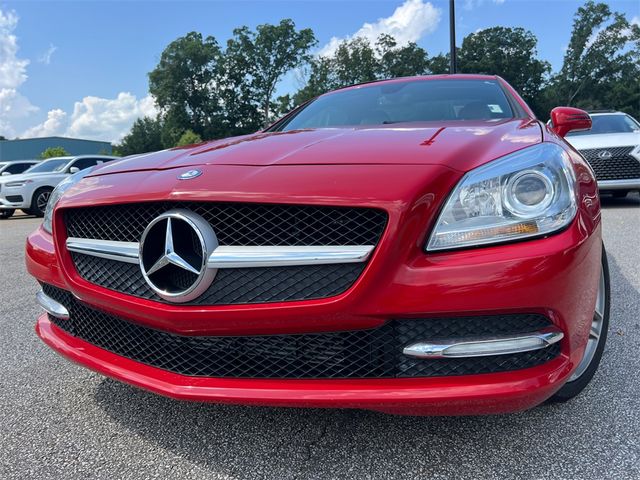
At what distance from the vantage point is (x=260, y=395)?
134cm

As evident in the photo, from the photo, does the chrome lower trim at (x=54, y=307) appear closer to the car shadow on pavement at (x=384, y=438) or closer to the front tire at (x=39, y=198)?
the car shadow on pavement at (x=384, y=438)

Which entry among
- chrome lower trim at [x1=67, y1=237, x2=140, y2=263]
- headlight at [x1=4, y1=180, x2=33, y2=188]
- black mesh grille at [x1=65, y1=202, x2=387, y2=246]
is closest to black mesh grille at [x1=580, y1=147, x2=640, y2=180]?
black mesh grille at [x1=65, y1=202, x2=387, y2=246]

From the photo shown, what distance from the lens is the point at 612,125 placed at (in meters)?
7.46

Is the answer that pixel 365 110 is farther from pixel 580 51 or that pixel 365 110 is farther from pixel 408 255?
pixel 580 51

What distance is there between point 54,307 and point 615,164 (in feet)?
23.2

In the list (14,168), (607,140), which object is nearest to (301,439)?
(607,140)

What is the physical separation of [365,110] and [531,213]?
161cm

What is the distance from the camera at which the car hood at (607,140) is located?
6.63 meters

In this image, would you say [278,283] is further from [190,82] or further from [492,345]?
[190,82]

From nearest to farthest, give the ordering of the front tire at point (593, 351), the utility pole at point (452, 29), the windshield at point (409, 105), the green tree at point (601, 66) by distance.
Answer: the front tire at point (593, 351), the windshield at point (409, 105), the utility pole at point (452, 29), the green tree at point (601, 66)

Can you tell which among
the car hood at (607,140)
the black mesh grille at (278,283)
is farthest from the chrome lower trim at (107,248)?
the car hood at (607,140)

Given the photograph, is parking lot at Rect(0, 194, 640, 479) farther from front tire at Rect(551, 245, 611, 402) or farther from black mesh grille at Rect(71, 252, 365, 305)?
black mesh grille at Rect(71, 252, 365, 305)

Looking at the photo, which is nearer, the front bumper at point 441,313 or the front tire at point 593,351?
the front bumper at point 441,313

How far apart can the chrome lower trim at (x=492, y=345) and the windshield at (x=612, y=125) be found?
714 cm
